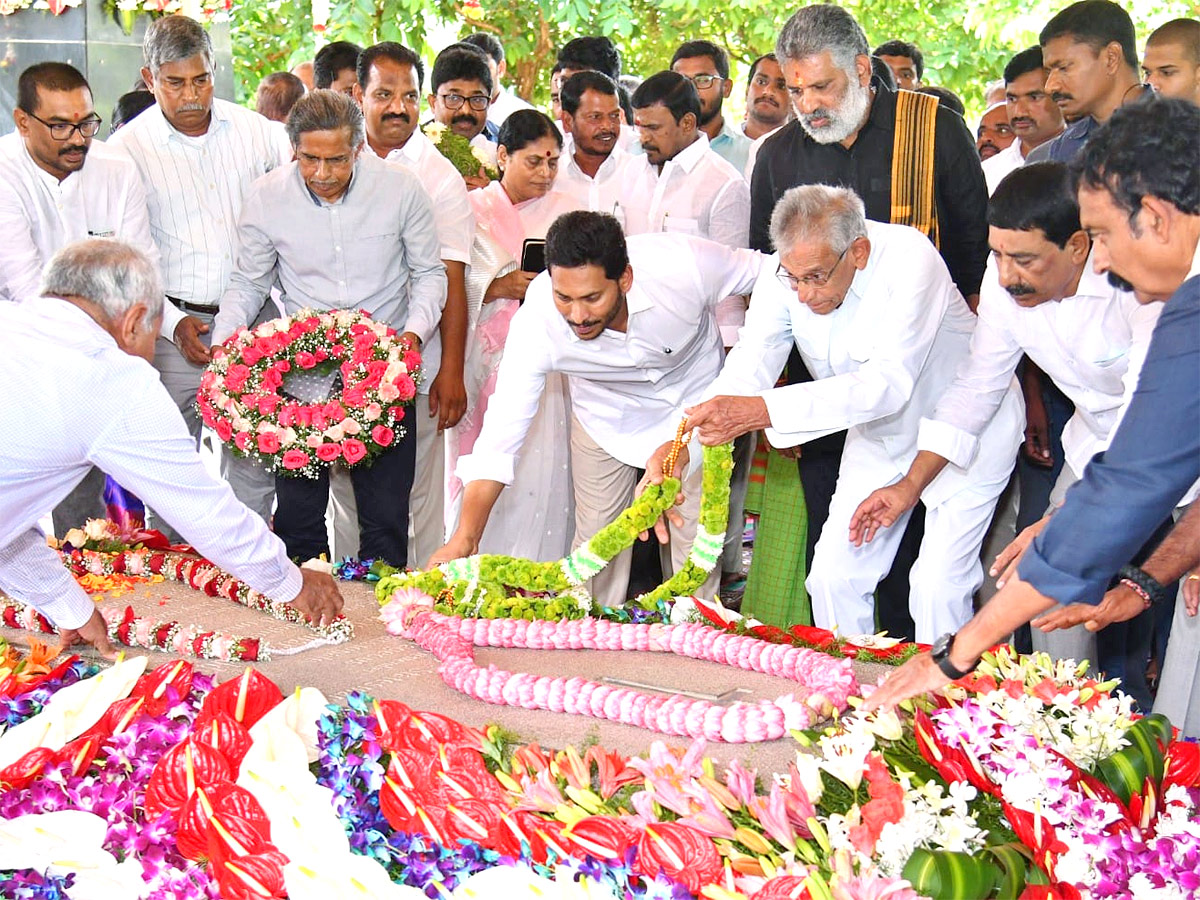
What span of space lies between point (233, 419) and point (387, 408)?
1.49 ft

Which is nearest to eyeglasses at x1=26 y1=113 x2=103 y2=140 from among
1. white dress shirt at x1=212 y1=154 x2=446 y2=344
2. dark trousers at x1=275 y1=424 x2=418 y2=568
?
white dress shirt at x1=212 y1=154 x2=446 y2=344

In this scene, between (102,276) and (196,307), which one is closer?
(102,276)

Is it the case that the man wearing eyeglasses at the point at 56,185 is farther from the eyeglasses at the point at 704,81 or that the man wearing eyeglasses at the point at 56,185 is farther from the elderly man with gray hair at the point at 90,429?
the eyeglasses at the point at 704,81

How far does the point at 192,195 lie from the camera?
5070 millimetres

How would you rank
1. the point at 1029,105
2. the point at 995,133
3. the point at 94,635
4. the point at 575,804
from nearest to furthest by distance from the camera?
1. the point at 575,804
2. the point at 94,635
3. the point at 1029,105
4. the point at 995,133

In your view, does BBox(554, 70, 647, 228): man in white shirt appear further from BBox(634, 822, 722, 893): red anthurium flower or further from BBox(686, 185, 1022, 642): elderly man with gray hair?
BBox(634, 822, 722, 893): red anthurium flower

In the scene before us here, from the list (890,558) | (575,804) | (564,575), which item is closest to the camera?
(575,804)

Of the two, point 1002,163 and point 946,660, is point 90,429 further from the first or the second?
point 1002,163

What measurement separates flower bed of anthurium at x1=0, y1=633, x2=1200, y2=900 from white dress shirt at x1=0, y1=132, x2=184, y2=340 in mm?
2355

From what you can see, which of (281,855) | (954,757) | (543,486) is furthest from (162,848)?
(543,486)

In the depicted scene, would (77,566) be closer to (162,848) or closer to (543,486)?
(162,848)

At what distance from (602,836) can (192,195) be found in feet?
11.8

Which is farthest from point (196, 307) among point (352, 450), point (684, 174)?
point (684, 174)

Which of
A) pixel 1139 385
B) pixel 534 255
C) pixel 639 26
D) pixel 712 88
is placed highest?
pixel 639 26
